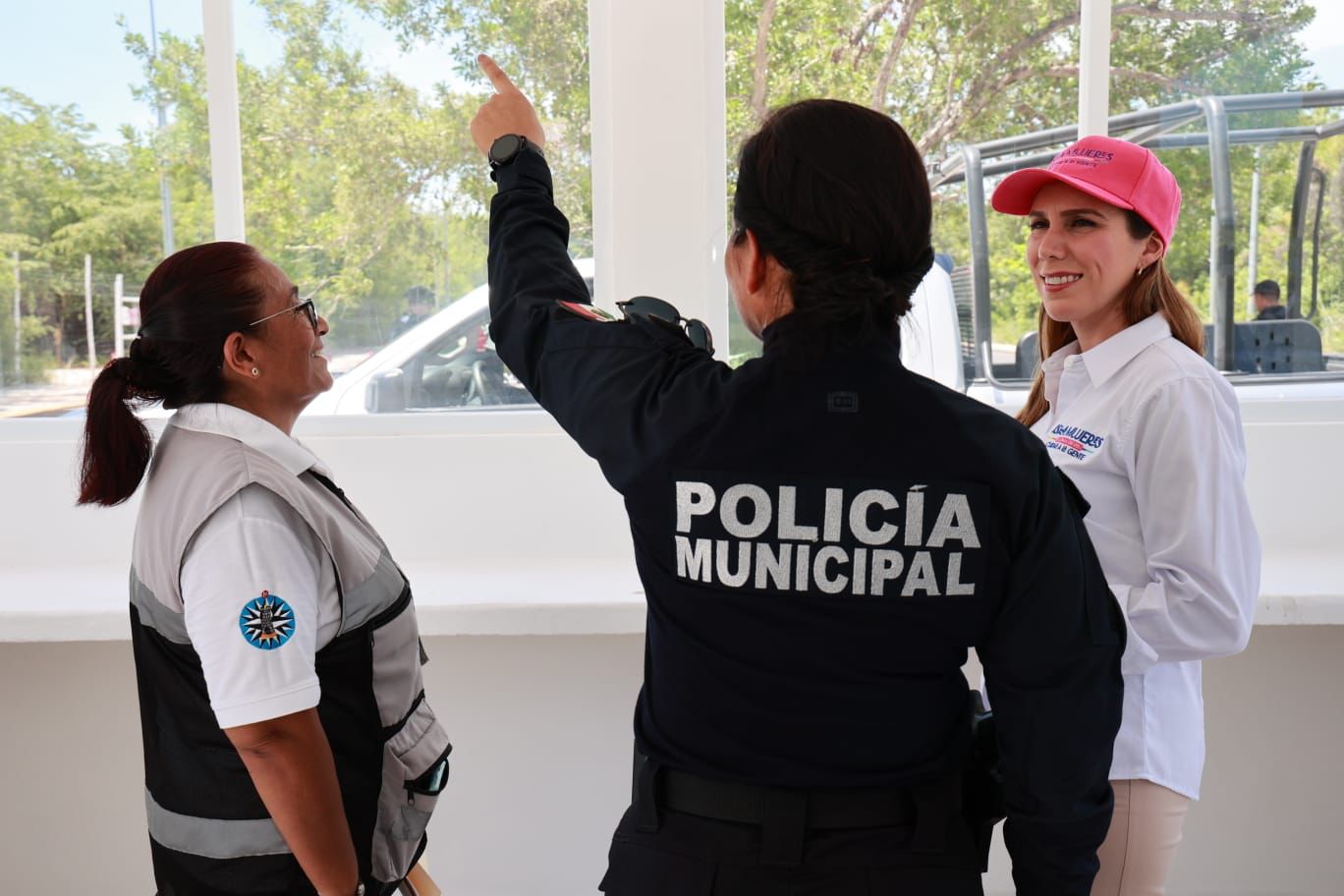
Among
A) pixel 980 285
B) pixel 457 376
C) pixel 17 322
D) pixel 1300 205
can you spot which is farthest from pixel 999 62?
pixel 17 322

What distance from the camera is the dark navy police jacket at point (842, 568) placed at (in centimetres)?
108

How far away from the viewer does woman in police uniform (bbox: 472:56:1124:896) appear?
3.50 ft

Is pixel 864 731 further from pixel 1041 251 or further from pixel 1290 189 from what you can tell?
pixel 1290 189

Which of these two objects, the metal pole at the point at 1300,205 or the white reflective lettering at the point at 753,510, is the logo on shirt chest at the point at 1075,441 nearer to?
the white reflective lettering at the point at 753,510

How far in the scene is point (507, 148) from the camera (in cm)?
130

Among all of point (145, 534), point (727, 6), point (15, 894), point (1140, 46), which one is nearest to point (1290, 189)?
point (1140, 46)

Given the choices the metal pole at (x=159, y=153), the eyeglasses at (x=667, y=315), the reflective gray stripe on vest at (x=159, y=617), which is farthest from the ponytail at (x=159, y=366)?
the metal pole at (x=159, y=153)

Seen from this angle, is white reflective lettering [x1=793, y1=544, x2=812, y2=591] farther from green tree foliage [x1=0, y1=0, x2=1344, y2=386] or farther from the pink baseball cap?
green tree foliage [x1=0, y1=0, x2=1344, y2=386]

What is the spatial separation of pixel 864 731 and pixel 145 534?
0.85 m

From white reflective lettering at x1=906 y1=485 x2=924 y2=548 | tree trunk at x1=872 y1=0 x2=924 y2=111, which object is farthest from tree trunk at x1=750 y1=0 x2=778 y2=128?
white reflective lettering at x1=906 y1=485 x2=924 y2=548

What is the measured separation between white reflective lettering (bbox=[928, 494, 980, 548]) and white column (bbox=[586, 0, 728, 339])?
1.67 metres

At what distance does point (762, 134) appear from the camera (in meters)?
1.08

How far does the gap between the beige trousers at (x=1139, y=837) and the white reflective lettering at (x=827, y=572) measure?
0.71 metres

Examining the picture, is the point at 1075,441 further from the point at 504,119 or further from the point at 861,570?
the point at 504,119
